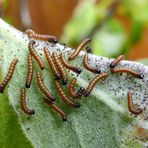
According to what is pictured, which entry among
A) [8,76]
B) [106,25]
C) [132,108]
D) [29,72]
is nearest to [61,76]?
[29,72]

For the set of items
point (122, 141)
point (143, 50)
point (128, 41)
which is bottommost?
point (122, 141)

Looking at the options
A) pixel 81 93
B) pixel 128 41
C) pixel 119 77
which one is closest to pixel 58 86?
pixel 81 93

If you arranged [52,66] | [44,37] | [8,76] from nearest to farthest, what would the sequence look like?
[8,76], [52,66], [44,37]

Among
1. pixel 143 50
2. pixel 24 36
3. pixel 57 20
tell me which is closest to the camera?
pixel 24 36

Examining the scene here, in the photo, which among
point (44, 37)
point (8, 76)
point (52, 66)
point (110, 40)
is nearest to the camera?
point (8, 76)

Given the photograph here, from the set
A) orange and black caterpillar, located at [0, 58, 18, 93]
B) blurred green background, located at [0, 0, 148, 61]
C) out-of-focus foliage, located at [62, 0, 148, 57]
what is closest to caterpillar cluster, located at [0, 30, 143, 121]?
orange and black caterpillar, located at [0, 58, 18, 93]

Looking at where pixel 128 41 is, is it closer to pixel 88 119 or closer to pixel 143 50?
pixel 143 50

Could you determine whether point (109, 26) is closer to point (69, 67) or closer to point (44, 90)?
point (69, 67)

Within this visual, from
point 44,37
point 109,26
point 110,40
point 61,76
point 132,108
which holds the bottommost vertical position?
point 132,108

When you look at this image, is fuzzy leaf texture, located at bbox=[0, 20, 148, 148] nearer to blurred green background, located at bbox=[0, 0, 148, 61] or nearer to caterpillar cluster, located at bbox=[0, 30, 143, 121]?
caterpillar cluster, located at bbox=[0, 30, 143, 121]
